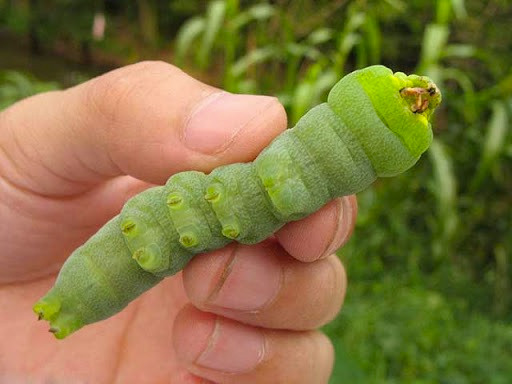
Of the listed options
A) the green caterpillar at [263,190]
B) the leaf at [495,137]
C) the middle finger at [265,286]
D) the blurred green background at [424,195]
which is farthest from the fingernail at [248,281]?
the leaf at [495,137]

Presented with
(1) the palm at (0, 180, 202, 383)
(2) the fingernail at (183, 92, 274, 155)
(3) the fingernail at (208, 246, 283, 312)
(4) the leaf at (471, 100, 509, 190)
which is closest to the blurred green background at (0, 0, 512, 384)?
(4) the leaf at (471, 100, 509, 190)

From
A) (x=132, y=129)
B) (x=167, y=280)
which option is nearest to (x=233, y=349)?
(x=167, y=280)

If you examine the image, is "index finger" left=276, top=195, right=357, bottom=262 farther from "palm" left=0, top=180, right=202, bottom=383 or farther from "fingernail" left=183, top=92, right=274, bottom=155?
"palm" left=0, top=180, right=202, bottom=383

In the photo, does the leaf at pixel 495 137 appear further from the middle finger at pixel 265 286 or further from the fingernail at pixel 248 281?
the fingernail at pixel 248 281

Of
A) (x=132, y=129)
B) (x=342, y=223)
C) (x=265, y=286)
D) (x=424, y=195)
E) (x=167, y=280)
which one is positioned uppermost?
(x=132, y=129)

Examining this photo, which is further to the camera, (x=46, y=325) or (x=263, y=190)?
(x=46, y=325)

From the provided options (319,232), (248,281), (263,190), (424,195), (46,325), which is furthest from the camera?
(424,195)

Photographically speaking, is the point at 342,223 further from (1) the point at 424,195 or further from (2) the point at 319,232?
(1) the point at 424,195
